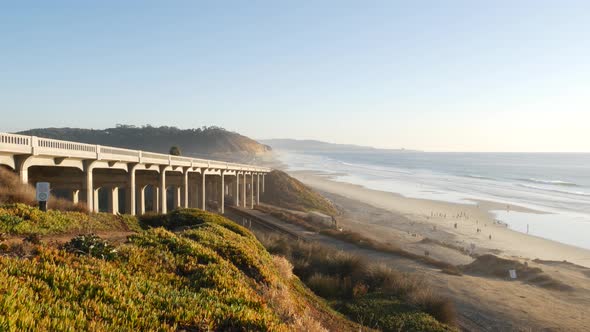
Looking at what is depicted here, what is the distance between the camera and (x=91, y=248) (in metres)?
9.41

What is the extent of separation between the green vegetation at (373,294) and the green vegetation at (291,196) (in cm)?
4154

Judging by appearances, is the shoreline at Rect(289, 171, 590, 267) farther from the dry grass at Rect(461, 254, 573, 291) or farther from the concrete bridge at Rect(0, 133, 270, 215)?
the concrete bridge at Rect(0, 133, 270, 215)

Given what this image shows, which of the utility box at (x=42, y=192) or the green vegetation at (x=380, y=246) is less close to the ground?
the utility box at (x=42, y=192)

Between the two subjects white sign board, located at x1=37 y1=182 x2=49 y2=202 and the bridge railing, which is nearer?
white sign board, located at x1=37 y1=182 x2=49 y2=202

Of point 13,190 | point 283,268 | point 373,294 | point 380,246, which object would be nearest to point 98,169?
point 13,190

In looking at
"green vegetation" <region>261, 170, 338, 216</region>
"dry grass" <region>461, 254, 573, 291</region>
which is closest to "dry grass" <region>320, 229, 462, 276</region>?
"dry grass" <region>461, 254, 573, 291</region>

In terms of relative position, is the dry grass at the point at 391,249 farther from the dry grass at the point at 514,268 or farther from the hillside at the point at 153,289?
the hillside at the point at 153,289

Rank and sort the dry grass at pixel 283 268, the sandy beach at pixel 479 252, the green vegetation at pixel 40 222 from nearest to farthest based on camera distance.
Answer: the green vegetation at pixel 40 222 < the dry grass at pixel 283 268 < the sandy beach at pixel 479 252

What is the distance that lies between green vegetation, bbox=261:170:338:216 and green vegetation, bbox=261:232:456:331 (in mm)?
41544

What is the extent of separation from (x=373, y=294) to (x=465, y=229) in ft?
125

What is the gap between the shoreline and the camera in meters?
40.0

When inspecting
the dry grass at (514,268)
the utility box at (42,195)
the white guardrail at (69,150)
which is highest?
the white guardrail at (69,150)

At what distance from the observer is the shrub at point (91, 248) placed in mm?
9344

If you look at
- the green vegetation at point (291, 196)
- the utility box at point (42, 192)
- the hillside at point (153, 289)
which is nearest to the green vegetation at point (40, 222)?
the hillside at point (153, 289)
